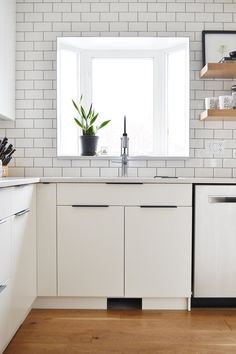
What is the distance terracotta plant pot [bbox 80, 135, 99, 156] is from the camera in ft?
10.3

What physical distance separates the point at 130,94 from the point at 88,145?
63 cm

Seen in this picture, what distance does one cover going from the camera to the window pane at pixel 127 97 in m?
3.38

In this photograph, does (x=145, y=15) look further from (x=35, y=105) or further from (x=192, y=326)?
(x=192, y=326)

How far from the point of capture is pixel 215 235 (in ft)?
8.59

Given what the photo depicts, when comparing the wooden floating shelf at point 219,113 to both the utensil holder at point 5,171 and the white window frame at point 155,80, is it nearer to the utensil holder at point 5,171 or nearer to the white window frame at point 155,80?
the white window frame at point 155,80

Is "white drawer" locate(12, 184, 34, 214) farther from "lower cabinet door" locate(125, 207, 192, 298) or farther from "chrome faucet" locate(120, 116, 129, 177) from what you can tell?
"chrome faucet" locate(120, 116, 129, 177)

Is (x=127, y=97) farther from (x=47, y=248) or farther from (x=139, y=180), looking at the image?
(x=47, y=248)

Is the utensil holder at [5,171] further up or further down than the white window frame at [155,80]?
further down

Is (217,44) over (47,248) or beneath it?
over

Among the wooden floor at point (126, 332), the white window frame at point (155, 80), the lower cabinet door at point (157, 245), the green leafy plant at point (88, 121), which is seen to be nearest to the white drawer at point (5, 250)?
the wooden floor at point (126, 332)

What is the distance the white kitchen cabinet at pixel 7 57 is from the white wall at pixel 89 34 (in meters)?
0.11

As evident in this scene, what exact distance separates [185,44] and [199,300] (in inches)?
80.0

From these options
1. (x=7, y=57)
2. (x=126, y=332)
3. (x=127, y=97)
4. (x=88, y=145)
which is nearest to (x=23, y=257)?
(x=126, y=332)

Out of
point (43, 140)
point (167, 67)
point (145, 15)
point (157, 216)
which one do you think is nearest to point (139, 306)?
point (157, 216)
